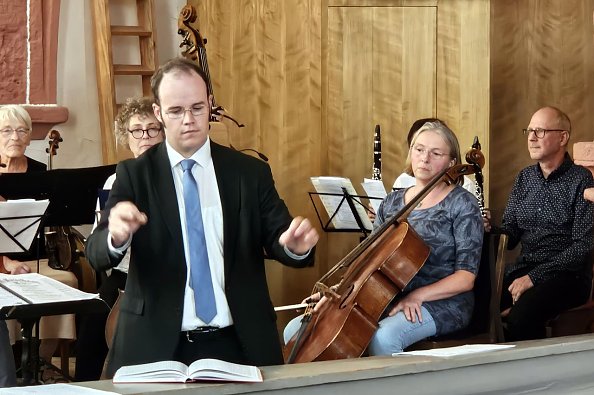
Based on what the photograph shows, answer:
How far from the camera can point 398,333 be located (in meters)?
3.93

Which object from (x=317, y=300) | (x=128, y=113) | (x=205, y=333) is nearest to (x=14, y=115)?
(x=128, y=113)

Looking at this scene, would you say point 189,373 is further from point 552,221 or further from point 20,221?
point 552,221

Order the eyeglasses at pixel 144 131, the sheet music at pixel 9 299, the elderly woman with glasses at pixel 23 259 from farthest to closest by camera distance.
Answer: the elderly woman with glasses at pixel 23 259, the eyeglasses at pixel 144 131, the sheet music at pixel 9 299

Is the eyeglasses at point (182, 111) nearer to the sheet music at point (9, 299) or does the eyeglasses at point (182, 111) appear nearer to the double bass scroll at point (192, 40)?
the sheet music at point (9, 299)

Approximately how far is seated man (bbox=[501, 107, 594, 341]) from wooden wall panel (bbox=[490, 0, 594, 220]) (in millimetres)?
1773

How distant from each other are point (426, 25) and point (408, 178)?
1515 mm

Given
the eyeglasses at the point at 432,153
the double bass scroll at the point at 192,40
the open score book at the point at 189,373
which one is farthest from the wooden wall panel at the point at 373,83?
the open score book at the point at 189,373

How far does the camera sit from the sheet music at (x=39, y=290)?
10.3 feet

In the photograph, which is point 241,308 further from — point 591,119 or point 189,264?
point 591,119

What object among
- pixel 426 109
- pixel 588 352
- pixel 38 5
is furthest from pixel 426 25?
pixel 588 352

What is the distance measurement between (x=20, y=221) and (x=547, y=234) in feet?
8.02

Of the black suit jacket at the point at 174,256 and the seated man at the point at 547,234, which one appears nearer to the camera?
the black suit jacket at the point at 174,256

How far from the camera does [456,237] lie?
404cm

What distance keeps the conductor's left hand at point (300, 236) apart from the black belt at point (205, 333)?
0.97ft
